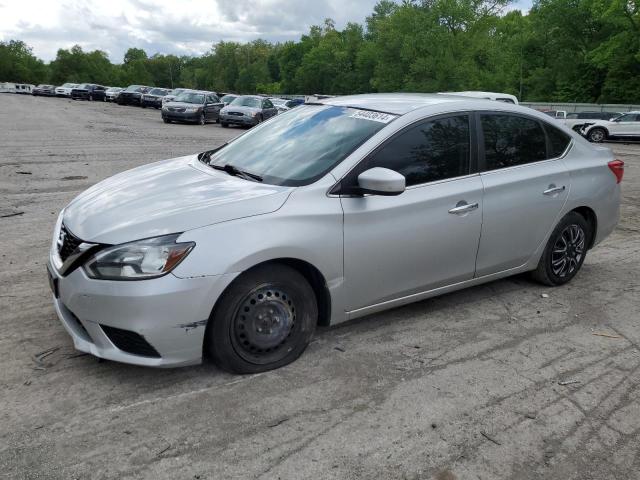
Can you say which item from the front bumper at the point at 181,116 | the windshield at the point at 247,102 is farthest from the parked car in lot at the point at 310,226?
the front bumper at the point at 181,116

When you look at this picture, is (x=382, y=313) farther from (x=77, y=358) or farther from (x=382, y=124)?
(x=77, y=358)

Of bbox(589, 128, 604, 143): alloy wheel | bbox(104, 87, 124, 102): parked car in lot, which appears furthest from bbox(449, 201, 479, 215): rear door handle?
bbox(104, 87, 124, 102): parked car in lot

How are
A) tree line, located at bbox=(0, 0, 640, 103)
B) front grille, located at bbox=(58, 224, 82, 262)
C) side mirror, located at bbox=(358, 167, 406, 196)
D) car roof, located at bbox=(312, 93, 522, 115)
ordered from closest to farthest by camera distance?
front grille, located at bbox=(58, 224, 82, 262) < side mirror, located at bbox=(358, 167, 406, 196) < car roof, located at bbox=(312, 93, 522, 115) < tree line, located at bbox=(0, 0, 640, 103)

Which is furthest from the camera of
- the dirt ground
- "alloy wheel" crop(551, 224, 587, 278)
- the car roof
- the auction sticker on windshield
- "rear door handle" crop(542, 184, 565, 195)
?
"alloy wheel" crop(551, 224, 587, 278)

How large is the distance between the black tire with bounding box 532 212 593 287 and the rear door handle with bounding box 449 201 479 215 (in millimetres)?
1130

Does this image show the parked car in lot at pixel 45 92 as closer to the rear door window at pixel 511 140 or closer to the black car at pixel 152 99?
the black car at pixel 152 99

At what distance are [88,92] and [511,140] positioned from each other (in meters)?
58.4

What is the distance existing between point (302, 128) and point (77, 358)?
2.21 metres

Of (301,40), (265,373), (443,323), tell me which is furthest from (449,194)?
(301,40)

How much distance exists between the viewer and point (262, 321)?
A: 3.38 meters

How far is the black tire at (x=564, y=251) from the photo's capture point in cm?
493

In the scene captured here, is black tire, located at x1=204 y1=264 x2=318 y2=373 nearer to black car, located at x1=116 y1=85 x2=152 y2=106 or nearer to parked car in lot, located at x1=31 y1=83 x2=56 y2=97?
black car, located at x1=116 y1=85 x2=152 y2=106

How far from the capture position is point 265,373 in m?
3.46

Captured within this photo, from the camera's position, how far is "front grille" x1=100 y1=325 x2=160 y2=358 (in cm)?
308
